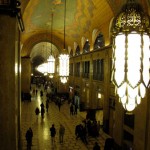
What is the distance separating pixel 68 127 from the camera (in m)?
12.2

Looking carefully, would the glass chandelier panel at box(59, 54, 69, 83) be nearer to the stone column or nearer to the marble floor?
the stone column

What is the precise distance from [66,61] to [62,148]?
4447mm

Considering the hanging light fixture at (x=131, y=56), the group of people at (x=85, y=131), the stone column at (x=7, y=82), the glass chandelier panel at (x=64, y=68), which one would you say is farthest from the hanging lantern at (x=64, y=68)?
the hanging light fixture at (x=131, y=56)

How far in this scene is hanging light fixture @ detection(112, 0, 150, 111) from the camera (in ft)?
6.98

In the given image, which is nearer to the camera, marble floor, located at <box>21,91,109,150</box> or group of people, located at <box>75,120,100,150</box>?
marble floor, located at <box>21,91,109,150</box>

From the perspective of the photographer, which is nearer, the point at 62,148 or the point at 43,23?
the point at 62,148

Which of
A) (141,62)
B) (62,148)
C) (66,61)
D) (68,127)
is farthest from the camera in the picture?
(68,127)

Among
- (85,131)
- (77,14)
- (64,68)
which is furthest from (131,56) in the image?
(77,14)

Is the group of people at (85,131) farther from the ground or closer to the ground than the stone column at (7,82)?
closer to the ground

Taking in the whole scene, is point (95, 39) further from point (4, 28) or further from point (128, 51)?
point (128, 51)

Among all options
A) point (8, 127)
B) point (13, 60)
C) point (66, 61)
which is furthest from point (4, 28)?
point (66, 61)

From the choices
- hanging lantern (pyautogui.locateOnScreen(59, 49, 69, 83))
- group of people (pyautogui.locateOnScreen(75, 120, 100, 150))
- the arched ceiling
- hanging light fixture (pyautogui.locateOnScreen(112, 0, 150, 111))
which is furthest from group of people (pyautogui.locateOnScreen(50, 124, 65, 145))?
hanging light fixture (pyautogui.locateOnScreen(112, 0, 150, 111))

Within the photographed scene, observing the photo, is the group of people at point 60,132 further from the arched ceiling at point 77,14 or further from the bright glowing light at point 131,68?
the bright glowing light at point 131,68

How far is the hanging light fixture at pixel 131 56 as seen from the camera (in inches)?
83.7
